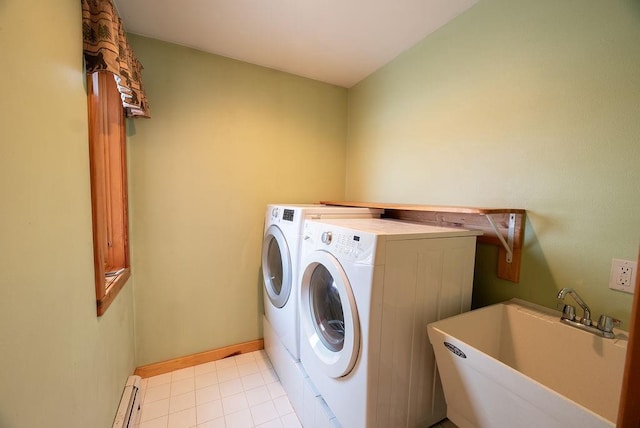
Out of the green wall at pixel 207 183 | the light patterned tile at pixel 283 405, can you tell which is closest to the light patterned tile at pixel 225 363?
the green wall at pixel 207 183

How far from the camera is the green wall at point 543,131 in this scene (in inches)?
36.9

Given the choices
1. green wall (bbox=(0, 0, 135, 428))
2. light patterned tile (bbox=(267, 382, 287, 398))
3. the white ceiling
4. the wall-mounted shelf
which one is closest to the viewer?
green wall (bbox=(0, 0, 135, 428))

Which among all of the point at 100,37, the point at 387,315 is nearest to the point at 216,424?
the point at 387,315

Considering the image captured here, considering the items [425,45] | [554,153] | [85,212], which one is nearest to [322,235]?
[85,212]

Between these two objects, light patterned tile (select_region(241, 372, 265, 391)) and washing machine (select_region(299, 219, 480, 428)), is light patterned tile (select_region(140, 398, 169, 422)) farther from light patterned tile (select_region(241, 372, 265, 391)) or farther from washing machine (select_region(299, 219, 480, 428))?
washing machine (select_region(299, 219, 480, 428))

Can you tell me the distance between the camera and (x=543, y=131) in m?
1.13

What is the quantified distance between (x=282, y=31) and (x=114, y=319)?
6.36 ft

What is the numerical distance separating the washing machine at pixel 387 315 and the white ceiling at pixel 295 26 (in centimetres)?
124

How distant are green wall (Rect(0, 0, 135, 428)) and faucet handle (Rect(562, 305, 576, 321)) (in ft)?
5.52

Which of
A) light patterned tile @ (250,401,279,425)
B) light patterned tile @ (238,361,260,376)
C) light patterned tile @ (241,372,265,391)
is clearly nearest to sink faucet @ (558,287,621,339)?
light patterned tile @ (250,401,279,425)

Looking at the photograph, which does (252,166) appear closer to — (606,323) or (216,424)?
(216,424)

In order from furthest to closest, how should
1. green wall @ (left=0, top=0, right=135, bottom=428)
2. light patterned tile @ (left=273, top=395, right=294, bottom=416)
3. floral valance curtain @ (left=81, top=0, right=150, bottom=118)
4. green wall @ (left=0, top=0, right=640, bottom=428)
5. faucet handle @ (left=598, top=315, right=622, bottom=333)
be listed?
light patterned tile @ (left=273, top=395, right=294, bottom=416)
floral valance curtain @ (left=81, top=0, right=150, bottom=118)
faucet handle @ (left=598, top=315, right=622, bottom=333)
green wall @ (left=0, top=0, right=640, bottom=428)
green wall @ (left=0, top=0, right=135, bottom=428)

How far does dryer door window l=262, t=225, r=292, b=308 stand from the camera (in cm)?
161

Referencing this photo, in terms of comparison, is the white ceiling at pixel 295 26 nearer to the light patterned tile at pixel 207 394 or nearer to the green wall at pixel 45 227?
the green wall at pixel 45 227
